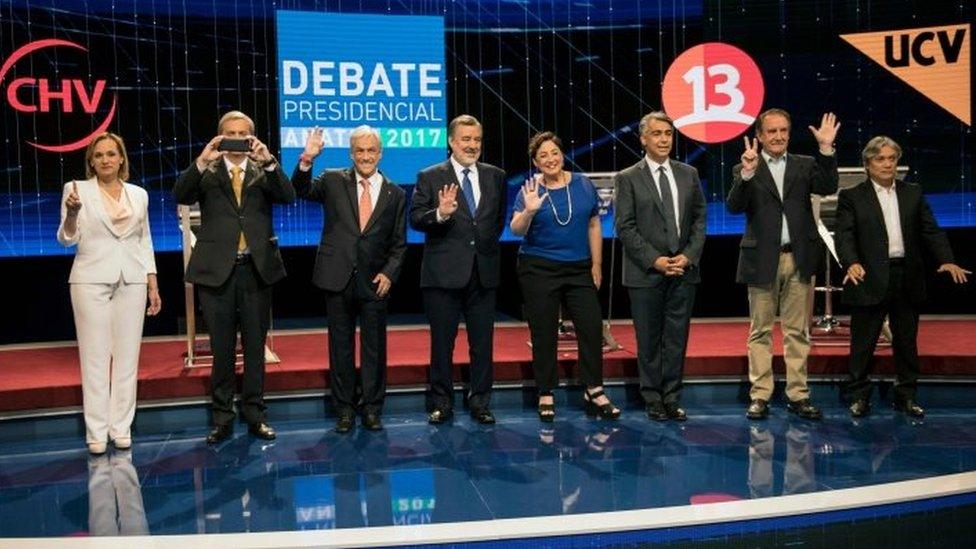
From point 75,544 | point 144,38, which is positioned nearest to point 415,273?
point 144,38

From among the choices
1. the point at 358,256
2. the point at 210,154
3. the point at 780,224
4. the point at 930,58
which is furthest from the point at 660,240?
the point at 930,58

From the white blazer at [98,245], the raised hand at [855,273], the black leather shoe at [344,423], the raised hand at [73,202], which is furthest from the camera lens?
the black leather shoe at [344,423]

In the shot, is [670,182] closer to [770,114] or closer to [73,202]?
[770,114]

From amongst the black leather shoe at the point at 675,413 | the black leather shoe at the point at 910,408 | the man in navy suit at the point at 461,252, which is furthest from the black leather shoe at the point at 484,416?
the black leather shoe at the point at 910,408

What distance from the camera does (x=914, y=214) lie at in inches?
212

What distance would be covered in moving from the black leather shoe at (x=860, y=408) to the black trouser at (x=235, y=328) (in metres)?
3.14

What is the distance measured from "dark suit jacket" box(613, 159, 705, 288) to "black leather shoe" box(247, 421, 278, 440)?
199 centimetres

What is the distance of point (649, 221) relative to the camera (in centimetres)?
539

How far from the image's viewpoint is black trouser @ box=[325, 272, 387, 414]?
524cm

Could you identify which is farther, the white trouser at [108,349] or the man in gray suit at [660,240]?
the man in gray suit at [660,240]

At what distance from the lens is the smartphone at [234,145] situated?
15.8 feet

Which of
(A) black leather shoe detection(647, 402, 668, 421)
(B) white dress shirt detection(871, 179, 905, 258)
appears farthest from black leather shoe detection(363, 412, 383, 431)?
(B) white dress shirt detection(871, 179, 905, 258)

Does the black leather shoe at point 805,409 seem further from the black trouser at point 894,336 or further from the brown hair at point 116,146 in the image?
the brown hair at point 116,146

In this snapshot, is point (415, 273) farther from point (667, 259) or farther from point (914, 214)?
point (914, 214)
